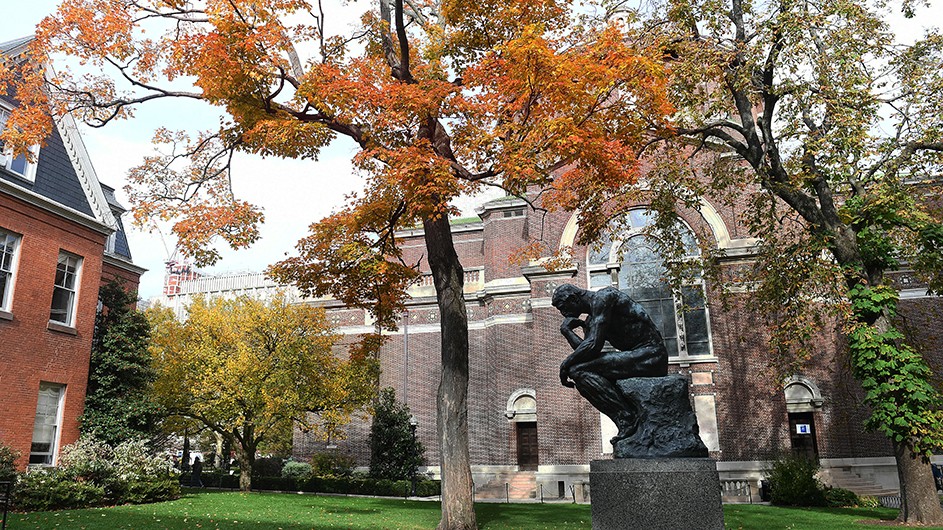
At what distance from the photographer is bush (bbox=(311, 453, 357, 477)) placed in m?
30.8

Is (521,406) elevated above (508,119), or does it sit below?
below

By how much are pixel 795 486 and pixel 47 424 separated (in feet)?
70.5

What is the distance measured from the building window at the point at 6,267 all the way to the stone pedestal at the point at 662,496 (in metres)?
15.4

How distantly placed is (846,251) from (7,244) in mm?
20541

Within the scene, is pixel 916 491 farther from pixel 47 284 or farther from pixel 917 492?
pixel 47 284

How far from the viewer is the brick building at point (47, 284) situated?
619 inches

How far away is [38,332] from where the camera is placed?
16375mm

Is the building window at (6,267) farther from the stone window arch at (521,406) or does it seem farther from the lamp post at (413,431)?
the stone window arch at (521,406)

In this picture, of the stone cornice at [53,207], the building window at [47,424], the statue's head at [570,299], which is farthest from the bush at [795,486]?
the stone cornice at [53,207]

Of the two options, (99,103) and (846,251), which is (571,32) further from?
(99,103)

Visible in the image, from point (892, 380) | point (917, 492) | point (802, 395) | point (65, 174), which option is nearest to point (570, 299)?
point (892, 380)

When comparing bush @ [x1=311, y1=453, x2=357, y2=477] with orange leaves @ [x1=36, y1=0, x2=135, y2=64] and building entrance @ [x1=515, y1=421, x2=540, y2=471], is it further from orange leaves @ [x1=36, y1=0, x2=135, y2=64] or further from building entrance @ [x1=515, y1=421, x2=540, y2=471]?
orange leaves @ [x1=36, y1=0, x2=135, y2=64]

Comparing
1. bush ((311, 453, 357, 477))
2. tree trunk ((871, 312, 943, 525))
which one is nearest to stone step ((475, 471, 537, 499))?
bush ((311, 453, 357, 477))

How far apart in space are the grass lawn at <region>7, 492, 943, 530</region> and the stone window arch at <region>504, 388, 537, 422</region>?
30.5 ft
